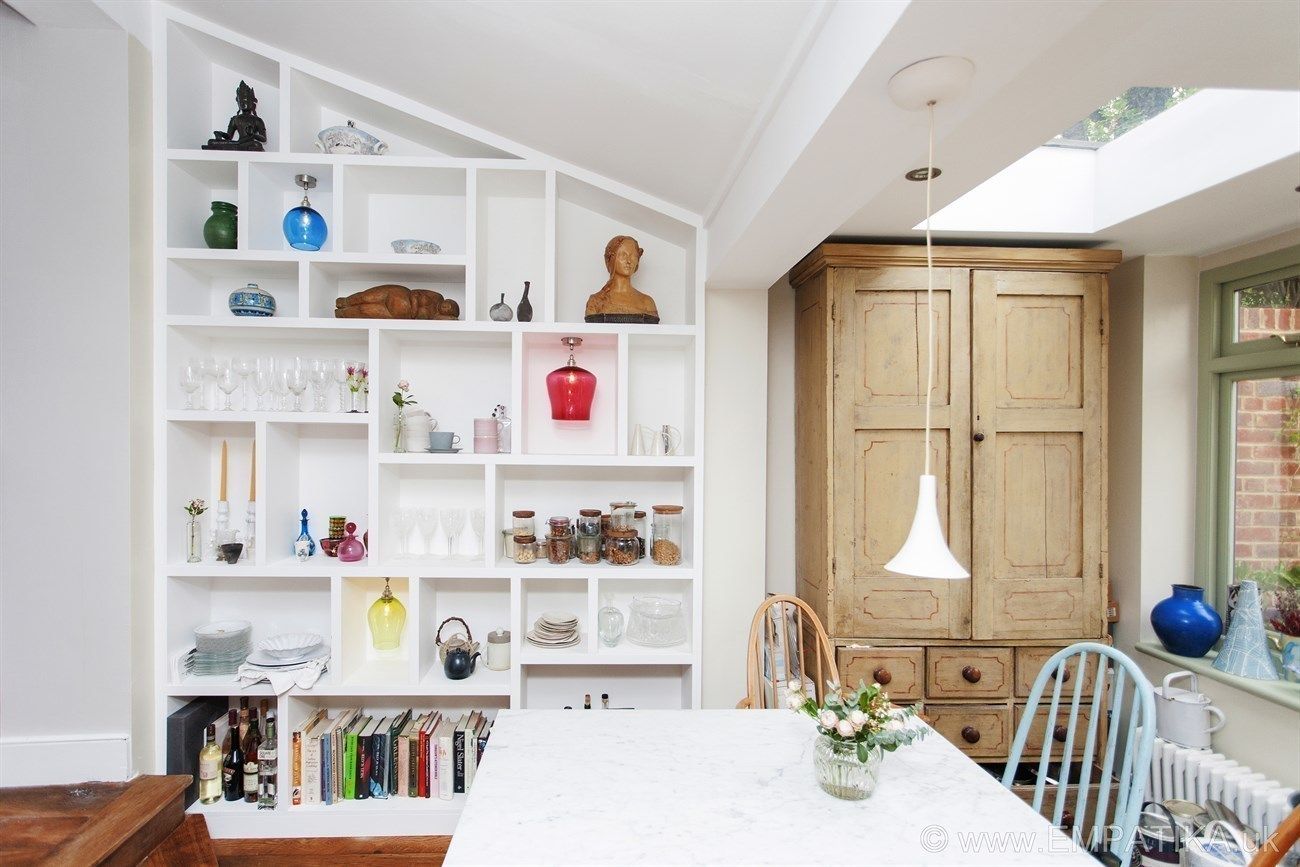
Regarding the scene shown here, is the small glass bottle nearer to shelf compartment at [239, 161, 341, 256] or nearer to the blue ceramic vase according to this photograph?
shelf compartment at [239, 161, 341, 256]

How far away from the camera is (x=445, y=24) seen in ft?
5.97

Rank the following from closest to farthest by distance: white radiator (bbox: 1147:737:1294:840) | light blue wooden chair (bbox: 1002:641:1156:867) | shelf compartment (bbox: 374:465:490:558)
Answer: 1. light blue wooden chair (bbox: 1002:641:1156:867)
2. white radiator (bbox: 1147:737:1294:840)
3. shelf compartment (bbox: 374:465:490:558)

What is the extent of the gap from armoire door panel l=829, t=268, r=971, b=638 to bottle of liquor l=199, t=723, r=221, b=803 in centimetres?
239

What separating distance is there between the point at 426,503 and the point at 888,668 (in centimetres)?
201

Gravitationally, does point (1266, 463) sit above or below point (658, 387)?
below

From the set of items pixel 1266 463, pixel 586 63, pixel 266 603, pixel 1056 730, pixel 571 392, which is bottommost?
pixel 1056 730

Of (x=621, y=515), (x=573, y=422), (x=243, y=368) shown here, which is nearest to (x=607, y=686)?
(x=621, y=515)

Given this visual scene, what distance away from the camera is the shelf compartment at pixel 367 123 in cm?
238

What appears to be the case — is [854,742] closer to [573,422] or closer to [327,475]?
[573,422]

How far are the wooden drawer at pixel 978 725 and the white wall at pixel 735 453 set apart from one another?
2.58ft

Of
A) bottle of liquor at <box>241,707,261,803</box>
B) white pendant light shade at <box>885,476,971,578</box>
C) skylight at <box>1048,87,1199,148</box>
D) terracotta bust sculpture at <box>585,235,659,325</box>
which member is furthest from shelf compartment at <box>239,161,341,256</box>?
skylight at <box>1048,87,1199,148</box>

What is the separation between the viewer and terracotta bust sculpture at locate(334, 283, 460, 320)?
7.76 feet

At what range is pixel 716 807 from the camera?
1.35m

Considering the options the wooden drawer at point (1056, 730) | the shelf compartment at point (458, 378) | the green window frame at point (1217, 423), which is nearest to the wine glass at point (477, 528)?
the shelf compartment at point (458, 378)
